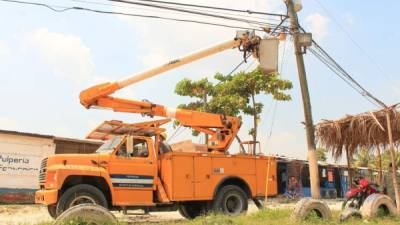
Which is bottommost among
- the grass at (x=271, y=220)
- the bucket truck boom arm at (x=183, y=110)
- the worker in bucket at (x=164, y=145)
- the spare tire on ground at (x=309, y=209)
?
the grass at (x=271, y=220)

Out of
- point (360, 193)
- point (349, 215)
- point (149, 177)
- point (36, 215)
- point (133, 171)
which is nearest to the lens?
point (349, 215)

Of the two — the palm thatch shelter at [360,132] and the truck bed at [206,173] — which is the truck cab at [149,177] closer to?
the truck bed at [206,173]

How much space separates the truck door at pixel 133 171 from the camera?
40.2 feet

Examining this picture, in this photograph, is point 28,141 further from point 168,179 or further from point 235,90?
point 235,90

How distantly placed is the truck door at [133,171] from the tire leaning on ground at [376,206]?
5.57m

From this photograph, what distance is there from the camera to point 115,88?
1366cm

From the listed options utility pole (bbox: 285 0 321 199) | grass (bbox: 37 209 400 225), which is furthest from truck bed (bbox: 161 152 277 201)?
grass (bbox: 37 209 400 225)

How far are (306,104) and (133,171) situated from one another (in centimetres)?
615

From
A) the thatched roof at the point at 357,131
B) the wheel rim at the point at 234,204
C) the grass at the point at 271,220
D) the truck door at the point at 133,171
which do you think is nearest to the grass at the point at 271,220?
the grass at the point at 271,220

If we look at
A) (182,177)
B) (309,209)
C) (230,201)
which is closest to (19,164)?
(182,177)

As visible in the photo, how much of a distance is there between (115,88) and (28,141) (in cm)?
791

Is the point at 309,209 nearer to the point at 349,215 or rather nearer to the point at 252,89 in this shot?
the point at 349,215

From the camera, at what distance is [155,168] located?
1298cm

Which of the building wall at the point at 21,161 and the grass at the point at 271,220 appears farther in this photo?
the building wall at the point at 21,161
